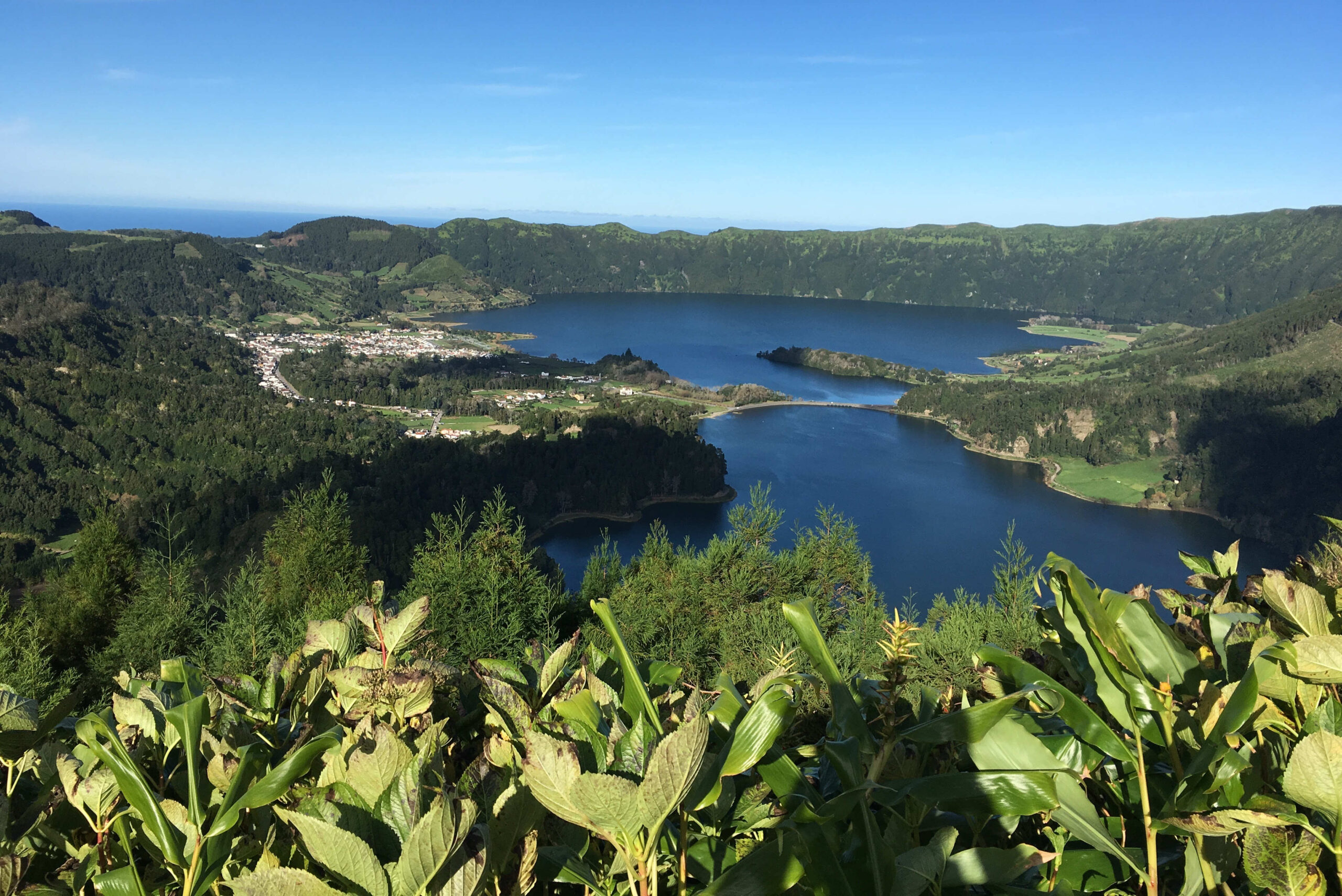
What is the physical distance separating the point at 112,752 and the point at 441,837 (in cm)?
55

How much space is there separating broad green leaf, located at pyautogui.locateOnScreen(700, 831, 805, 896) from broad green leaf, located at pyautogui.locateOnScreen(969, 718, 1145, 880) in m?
0.30

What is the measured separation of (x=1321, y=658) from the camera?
1.02m

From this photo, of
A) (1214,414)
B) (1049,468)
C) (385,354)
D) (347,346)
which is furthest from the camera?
(347,346)

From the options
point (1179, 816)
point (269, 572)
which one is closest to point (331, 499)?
point (269, 572)

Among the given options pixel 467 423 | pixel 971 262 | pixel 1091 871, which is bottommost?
pixel 467 423

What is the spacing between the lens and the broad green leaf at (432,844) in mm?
664

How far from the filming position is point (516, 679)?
129 centimetres

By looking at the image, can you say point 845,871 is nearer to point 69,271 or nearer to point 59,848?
point 59,848

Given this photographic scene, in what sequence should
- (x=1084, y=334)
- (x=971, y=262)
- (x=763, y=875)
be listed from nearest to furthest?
(x=763, y=875), (x=1084, y=334), (x=971, y=262)

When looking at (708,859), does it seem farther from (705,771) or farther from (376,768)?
(376,768)

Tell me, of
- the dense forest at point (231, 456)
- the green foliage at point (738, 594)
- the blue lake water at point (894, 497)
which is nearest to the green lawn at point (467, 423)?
the dense forest at point (231, 456)

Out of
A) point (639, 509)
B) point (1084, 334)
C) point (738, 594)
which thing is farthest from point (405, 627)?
point (1084, 334)

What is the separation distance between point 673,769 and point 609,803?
8 cm

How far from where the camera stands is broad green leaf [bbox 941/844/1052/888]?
2.80 feet
